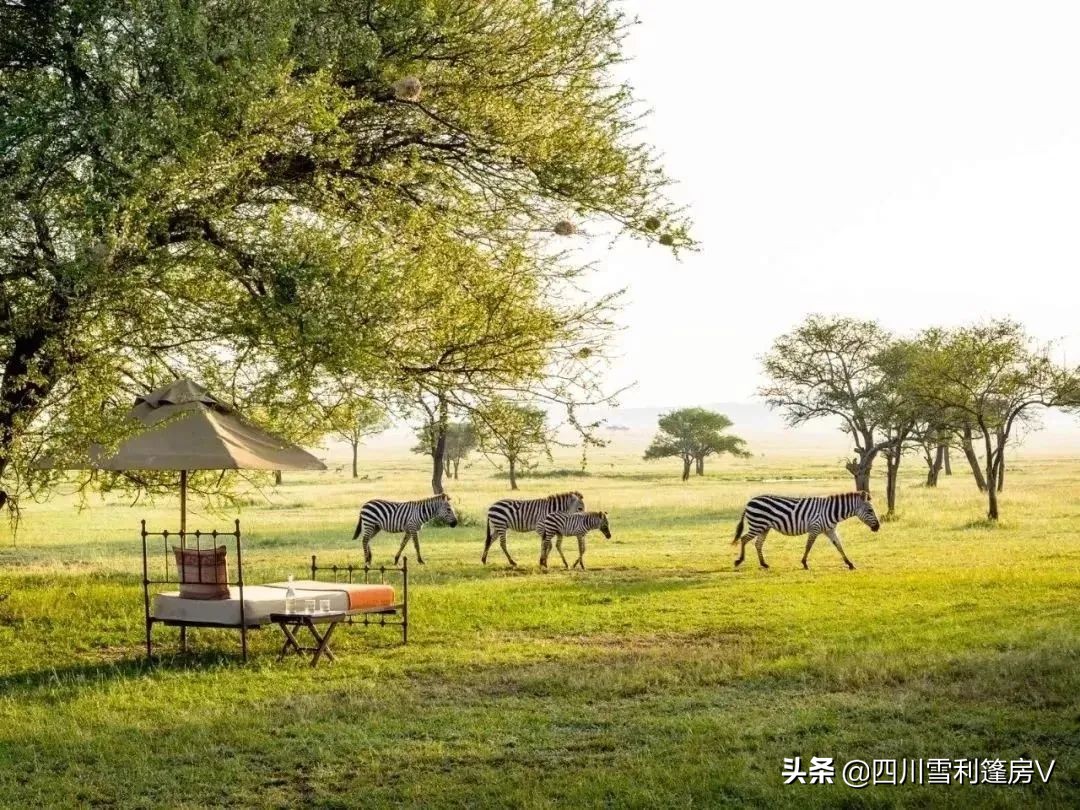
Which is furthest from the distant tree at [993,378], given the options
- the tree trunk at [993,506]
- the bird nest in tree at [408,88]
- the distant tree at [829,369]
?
the bird nest in tree at [408,88]

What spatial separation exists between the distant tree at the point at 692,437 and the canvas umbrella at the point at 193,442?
81130 mm

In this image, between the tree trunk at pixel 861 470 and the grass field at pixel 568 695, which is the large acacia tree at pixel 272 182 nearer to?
the grass field at pixel 568 695

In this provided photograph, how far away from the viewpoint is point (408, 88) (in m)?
15.8

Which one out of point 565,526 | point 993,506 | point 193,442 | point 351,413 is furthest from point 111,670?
point 993,506

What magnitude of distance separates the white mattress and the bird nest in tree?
6.27 metres

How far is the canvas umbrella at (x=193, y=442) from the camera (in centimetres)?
1395

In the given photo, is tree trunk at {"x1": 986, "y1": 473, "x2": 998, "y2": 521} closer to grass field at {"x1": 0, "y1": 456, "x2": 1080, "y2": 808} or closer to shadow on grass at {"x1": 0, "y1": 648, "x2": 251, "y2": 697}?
grass field at {"x1": 0, "y1": 456, "x2": 1080, "y2": 808}

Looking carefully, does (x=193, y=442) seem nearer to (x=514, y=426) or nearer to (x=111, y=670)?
(x=111, y=670)

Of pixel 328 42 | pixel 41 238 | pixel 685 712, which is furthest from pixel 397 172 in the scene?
pixel 685 712

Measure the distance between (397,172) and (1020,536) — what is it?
73.3ft

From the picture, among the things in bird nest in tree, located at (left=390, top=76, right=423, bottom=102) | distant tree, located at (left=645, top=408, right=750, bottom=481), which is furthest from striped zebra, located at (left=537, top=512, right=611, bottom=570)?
distant tree, located at (left=645, top=408, right=750, bottom=481)

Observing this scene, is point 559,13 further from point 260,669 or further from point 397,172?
point 260,669

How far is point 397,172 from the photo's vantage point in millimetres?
17422

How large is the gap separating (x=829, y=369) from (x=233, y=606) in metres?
47.5
